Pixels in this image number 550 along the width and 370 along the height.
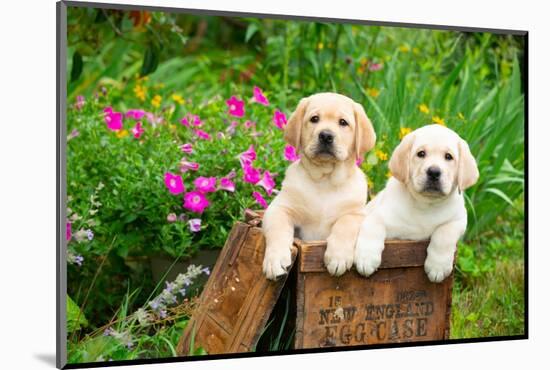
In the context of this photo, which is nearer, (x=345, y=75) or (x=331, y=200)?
(x=331, y=200)

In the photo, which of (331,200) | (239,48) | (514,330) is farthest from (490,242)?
(239,48)

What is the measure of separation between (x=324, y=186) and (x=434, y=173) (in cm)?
47

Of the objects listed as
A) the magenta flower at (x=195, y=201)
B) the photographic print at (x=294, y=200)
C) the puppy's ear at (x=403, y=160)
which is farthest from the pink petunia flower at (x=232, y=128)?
the puppy's ear at (x=403, y=160)

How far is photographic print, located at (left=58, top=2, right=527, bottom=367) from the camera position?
11.9 feet

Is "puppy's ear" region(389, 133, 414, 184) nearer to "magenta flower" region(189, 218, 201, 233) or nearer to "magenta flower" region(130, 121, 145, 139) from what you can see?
"magenta flower" region(189, 218, 201, 233)

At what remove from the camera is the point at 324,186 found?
12.2 feet

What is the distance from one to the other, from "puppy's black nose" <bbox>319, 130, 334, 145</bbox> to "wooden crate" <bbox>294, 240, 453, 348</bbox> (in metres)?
0.41

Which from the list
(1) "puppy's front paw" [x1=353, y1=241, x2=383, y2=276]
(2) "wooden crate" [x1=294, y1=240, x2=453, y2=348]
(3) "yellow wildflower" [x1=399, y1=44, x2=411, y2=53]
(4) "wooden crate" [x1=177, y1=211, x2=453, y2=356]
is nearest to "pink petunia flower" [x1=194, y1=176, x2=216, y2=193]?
(4) "wooden crate" [x1=177, y1=211, x2=453, y2=356]

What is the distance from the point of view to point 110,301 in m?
4.39

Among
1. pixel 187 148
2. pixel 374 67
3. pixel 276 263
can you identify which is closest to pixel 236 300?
pixel 276 263

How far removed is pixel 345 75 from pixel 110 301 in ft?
6.71

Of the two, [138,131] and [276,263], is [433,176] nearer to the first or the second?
[276,263]

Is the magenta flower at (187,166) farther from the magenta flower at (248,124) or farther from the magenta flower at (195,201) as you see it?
the magenta flower at (248,124)

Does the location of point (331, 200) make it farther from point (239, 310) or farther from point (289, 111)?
point (289, 111)
